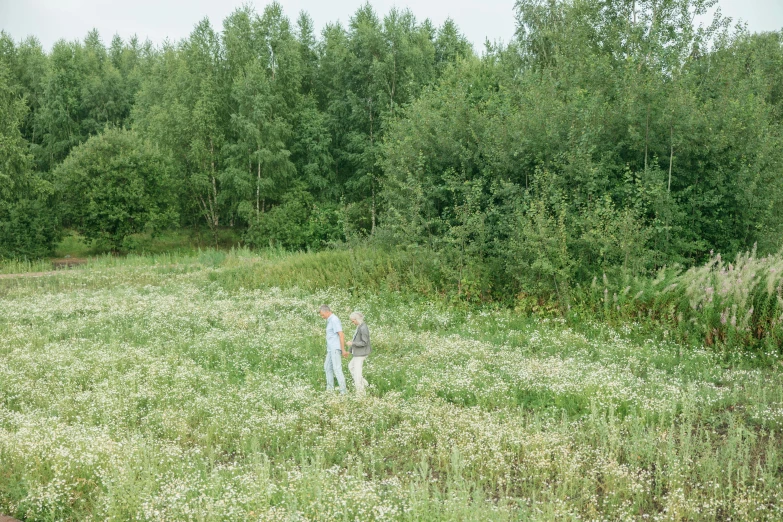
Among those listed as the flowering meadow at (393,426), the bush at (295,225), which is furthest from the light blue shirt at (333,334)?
the bush at (295,225)

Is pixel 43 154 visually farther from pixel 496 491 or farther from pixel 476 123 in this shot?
pixel 496 491

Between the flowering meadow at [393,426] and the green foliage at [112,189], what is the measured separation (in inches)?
972

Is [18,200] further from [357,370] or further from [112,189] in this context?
[357,370]

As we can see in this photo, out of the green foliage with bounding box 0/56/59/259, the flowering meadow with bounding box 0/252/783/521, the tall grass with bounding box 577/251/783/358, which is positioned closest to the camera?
the flowering meadow with bounding box 0/252/783/521

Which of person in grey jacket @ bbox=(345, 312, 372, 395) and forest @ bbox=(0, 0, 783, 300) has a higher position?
forest @ bbox=(0, 0, 783, 300)

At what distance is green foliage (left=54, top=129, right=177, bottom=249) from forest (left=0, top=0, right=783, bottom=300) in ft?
0.47

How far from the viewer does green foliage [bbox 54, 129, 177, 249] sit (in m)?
38.4

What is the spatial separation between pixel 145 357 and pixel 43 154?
50.0 m

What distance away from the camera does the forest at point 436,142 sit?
1692 cm

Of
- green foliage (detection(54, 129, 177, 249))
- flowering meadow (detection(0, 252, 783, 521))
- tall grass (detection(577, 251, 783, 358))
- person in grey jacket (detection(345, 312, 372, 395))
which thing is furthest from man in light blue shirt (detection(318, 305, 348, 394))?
green foliage (detection(54, 129, 177, 249))

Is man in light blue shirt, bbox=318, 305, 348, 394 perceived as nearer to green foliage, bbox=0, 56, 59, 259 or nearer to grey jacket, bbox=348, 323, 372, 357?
grey jacket, bbox=348, 323, 372, 357

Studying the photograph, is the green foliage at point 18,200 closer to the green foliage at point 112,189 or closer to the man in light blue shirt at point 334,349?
the green foliage at point 112,189

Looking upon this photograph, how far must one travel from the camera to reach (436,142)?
20.5m

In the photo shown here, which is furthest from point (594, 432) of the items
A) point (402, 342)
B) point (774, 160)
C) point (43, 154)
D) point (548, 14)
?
point (43, 154)
